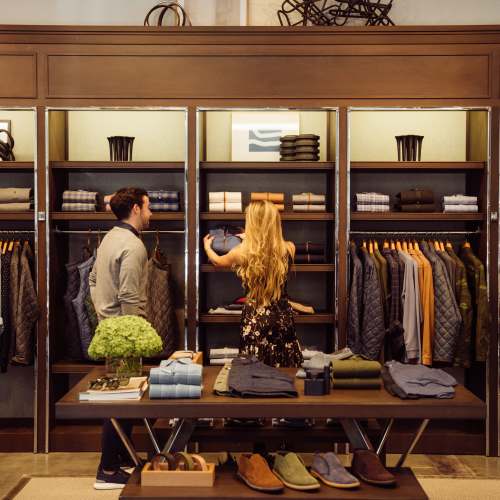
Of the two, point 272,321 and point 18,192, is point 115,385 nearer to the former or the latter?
point 272,321

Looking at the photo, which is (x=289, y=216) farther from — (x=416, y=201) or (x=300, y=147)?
(x=416, y=201)

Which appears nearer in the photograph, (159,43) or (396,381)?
(396,381)

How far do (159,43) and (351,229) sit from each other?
2.06 metres

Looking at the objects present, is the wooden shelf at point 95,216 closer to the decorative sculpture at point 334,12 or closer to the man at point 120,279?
the man at point 120,279

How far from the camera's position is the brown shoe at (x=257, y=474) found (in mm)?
2795

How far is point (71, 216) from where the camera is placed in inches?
203

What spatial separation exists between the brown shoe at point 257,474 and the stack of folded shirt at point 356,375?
48cm

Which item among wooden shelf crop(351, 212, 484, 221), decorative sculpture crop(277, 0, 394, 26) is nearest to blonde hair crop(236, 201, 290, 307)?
wooden shelf crop(351, 212, 484, 221)

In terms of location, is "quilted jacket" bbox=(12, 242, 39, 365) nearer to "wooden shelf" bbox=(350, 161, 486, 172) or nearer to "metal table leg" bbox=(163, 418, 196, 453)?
"metal table leg" bbox=(163, 418, 196, 453)

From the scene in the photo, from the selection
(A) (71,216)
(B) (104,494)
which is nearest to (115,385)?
(B) (104,494)

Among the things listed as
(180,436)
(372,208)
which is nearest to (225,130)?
(372,208)

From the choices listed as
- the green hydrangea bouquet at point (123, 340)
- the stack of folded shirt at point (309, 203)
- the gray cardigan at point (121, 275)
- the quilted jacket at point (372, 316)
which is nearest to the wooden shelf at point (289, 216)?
the stack of folded shirt at point (309, 203)

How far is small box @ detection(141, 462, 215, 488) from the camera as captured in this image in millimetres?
2869

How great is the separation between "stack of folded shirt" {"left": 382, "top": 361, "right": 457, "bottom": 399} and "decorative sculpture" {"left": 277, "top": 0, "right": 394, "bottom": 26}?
322cm
